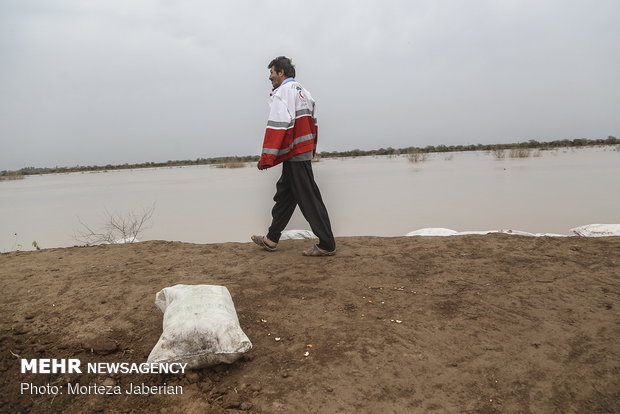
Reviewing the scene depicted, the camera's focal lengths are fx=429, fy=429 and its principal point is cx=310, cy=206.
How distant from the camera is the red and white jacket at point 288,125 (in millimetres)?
3074

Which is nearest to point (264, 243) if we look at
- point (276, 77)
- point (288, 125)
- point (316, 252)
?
point (316, 252)

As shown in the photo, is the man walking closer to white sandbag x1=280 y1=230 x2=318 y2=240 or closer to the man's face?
the man's face

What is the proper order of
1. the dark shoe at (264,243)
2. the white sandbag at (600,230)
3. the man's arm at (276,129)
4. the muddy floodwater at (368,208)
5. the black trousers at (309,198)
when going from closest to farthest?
the man's arm at (276,129), the black trousers at (309,198), the dark shoe at (264,243), the white sandbag at (600,230), the muddy floodwater at (368,208)

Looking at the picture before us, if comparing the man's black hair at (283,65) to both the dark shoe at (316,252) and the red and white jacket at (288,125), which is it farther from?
the dark shoe at (316,252)

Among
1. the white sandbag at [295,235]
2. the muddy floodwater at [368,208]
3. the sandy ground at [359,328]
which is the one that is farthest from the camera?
the muddy floodwater at [368,208]

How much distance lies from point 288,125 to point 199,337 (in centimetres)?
181

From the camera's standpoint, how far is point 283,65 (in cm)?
322

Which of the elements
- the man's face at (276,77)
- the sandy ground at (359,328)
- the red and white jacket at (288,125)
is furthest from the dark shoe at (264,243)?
the man's face at (276,77)

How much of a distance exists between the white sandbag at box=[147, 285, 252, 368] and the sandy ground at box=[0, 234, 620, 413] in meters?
0.08

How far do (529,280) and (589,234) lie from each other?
194 cm

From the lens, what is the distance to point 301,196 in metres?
3.21

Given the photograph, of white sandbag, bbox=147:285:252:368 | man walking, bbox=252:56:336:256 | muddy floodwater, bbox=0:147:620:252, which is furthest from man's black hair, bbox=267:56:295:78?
muddy floodwater, bbox=0:147:620:252

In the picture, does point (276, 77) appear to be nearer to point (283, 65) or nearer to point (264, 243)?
point (283, 65)

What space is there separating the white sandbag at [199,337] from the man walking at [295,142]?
57.7 inches
